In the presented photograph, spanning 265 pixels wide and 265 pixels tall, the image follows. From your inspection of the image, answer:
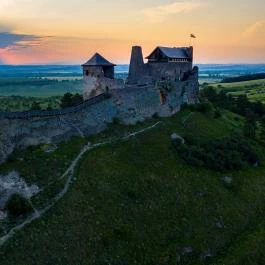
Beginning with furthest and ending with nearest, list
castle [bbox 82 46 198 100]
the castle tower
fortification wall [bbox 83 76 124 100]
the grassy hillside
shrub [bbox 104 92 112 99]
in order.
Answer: the castle tower < castle [bbox 82 46 198 100] < fortification wall [bbox 83 76 124 100] < shrub [bbox 104 92 112 99] < the grassy hillside

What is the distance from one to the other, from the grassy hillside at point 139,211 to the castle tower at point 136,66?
17646 mm

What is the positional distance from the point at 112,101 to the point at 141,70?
56.9ft

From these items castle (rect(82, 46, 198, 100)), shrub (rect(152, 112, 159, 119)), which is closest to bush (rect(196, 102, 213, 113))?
castle (rect(82, 46, 198, 100))

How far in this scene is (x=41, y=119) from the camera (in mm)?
49125

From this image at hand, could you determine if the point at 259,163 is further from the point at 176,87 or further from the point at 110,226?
the point at 110,226

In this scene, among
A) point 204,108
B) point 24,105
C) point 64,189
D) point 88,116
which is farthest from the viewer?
point 24,105

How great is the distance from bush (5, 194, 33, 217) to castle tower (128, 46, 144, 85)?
42236mm

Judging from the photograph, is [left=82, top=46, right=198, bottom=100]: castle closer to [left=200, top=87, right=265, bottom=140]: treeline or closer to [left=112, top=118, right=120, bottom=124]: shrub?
[left=112, top=118, right=120, bottom=124]: shrub

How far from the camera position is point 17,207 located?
122 ft

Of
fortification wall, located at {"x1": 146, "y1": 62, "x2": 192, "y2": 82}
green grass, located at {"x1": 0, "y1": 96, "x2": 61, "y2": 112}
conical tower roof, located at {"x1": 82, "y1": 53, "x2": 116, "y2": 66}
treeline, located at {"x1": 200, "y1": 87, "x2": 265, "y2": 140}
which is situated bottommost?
green grass, located at {"x1": 0, "y1": 96, "x2": 61, "y2": 112}

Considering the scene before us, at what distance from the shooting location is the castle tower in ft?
249

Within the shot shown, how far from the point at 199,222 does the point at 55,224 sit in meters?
17.3

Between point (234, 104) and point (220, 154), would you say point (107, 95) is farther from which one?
point (234, 104)

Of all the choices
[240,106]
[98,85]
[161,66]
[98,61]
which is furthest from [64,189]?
[240,106]
